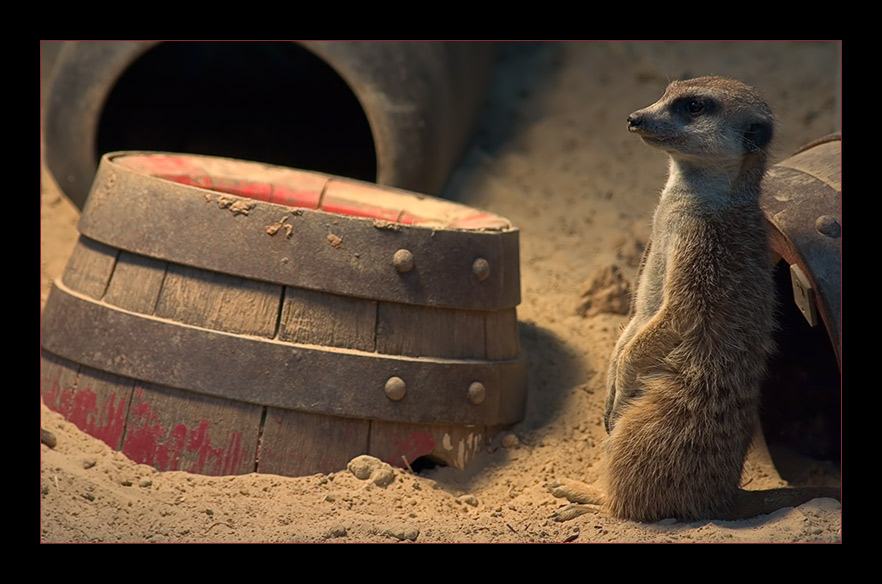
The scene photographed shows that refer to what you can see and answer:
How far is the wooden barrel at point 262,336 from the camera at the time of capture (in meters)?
2.54

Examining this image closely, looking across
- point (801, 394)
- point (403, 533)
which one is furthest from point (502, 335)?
point (801, 394)

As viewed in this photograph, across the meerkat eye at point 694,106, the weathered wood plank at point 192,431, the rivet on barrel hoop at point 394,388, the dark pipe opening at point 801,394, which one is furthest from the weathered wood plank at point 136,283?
the dark pipe opening at point 801,394

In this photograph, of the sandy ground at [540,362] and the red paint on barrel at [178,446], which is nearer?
the sandy ground at [540,362]

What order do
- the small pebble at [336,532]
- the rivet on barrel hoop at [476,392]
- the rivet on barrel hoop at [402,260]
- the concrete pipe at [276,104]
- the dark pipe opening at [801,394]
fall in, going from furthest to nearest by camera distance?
the concrete pipe at [276,104], the dark pipe opening at [801,394], the rivet on barrel hoop at [476,392], the rivet on barrel hoop at [402,260], the small pebble at [336,532]

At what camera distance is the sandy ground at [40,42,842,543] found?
7.55 feet

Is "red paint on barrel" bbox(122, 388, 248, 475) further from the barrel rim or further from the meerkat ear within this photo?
the meerkat ear

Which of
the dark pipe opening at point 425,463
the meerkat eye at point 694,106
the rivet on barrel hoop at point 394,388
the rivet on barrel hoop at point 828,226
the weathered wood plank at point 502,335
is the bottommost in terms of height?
the dark pipe opening at point 425,463

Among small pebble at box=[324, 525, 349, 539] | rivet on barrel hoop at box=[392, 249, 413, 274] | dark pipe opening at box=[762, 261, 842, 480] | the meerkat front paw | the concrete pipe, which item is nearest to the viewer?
small pebble at box=[324, 525, 349, 539]

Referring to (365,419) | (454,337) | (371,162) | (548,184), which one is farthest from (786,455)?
(371,162)

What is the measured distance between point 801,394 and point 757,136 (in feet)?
3.87

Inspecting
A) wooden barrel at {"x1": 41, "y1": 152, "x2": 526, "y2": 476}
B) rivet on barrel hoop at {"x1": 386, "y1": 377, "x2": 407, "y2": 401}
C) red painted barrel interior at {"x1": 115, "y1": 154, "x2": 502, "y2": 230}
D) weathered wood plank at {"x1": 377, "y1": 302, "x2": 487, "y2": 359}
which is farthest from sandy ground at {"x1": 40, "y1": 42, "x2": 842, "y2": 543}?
red painted barrel interior at {"x1": 115, "y1": 154, "x2": 502, "y2": 230}

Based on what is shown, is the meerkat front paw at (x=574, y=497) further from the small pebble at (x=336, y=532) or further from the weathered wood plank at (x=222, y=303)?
the weathered wood plank at (x=222, y=303)

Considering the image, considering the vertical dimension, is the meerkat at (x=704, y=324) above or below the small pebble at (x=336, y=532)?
above

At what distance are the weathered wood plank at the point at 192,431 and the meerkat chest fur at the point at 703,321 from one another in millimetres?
1001
